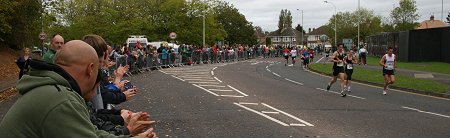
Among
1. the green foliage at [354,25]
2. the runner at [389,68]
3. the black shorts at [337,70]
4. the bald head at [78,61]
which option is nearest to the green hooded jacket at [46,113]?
the bald head at [78,61]

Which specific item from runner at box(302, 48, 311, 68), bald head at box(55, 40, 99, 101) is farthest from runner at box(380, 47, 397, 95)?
runner at box(302, 48, 311, 68)

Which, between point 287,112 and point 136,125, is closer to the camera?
point 136,125

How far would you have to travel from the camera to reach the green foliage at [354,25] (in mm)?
120312

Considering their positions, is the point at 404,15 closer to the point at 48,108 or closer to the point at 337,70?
the point at 337,70

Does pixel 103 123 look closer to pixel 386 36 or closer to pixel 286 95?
pixel 286 95

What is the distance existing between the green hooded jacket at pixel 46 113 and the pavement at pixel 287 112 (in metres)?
6.21

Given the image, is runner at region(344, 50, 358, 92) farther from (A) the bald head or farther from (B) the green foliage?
(B) the green foliage

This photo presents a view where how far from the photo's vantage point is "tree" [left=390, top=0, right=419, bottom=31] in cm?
7119

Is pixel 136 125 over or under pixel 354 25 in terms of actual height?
under

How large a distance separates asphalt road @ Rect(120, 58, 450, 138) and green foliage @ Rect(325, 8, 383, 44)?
106m

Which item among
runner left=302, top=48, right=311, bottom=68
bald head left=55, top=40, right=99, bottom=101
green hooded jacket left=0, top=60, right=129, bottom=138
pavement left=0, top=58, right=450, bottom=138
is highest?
bald head left=55, top=40, right=99, bottom=101

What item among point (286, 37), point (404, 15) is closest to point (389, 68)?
point (404, 15)

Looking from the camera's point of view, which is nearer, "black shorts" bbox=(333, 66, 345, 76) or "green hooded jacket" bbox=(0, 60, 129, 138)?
"green hooded jacket" bbox=(0, 60, 129, 138)

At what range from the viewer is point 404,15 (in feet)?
238
